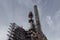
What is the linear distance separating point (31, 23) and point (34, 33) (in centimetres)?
898

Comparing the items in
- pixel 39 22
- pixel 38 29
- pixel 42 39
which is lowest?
pixel 42 39

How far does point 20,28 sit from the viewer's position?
6066 centimetres

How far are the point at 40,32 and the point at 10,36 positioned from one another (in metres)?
12.9

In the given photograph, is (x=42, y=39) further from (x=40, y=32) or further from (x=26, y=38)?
(x=26, y=38)

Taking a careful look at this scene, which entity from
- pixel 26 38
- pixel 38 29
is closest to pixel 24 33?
pixel 26 38

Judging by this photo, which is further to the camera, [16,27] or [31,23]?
[31,23]

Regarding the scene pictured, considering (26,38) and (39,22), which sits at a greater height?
(39,22)

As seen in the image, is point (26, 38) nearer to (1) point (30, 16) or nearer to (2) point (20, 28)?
(2) point (20, 28)

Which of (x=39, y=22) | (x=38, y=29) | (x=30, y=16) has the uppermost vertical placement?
(x=30, y=16)

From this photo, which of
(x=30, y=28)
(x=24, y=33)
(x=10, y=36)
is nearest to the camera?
(x=10, y=36)

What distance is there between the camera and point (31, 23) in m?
68.0

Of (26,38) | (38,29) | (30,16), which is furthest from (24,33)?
(30,16)

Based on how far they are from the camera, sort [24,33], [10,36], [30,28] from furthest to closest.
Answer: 1. [30,28]
2. [24,33]
3. [10,36]

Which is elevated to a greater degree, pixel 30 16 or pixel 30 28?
pixel 30 16
